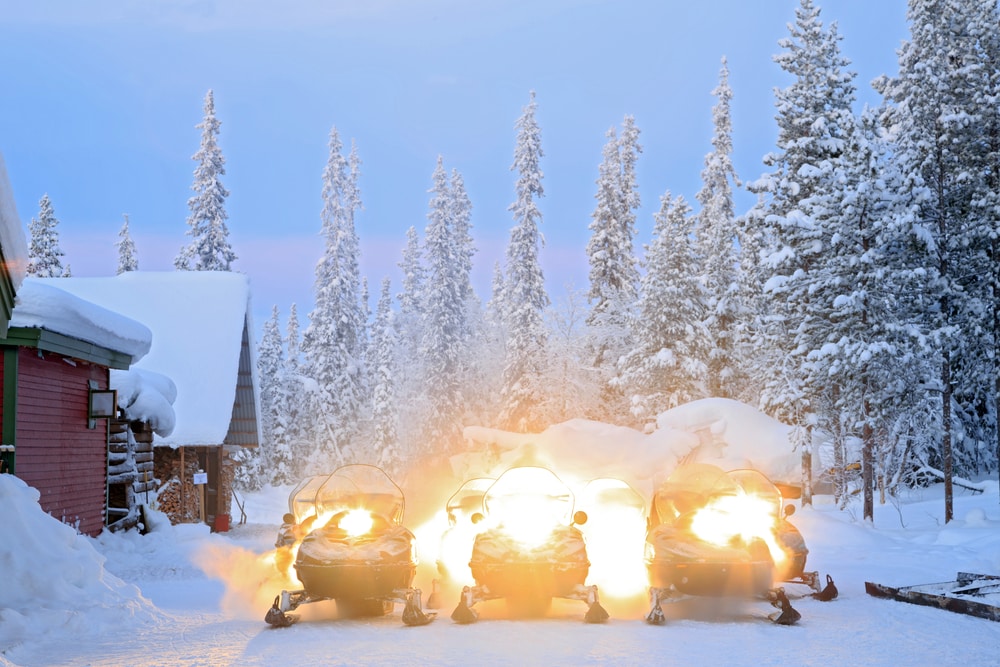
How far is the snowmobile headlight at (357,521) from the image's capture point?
12.9 metres

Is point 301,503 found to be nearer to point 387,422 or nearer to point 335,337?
point 387,422

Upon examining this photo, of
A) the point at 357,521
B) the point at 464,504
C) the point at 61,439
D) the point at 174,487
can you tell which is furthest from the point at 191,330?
the point at 357,521

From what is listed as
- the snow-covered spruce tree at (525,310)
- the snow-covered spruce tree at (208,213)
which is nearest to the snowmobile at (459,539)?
the snow-covered spruce tree at (525,310)

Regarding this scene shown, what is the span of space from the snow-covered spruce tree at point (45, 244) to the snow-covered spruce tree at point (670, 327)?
3050cm

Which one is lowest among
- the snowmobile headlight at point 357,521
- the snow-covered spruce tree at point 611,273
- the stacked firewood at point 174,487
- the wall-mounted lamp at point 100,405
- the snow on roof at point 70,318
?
the stacked firewood at point 174,487

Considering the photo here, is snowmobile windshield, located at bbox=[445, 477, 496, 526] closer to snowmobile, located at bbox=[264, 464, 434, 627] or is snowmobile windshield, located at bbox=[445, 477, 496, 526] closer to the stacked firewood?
snowmobile, located at bbox=[264, 464, 434, 627]

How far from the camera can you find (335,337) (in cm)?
5400

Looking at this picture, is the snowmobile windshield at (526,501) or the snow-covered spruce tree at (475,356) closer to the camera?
the snowmobile windshield at (526,501)

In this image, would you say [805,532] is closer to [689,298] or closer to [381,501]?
[381,501]

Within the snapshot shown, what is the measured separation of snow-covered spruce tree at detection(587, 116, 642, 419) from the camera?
44.7 metres

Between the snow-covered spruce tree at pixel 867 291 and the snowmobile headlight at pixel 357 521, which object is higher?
the snow-covered spruce tree at pixel 867 291

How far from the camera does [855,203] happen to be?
81.8ft

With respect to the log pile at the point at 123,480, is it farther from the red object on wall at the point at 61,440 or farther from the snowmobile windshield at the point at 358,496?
the snowmobile windshield at the point at 358,496

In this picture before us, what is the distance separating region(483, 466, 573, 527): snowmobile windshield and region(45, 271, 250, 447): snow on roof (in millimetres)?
14008
